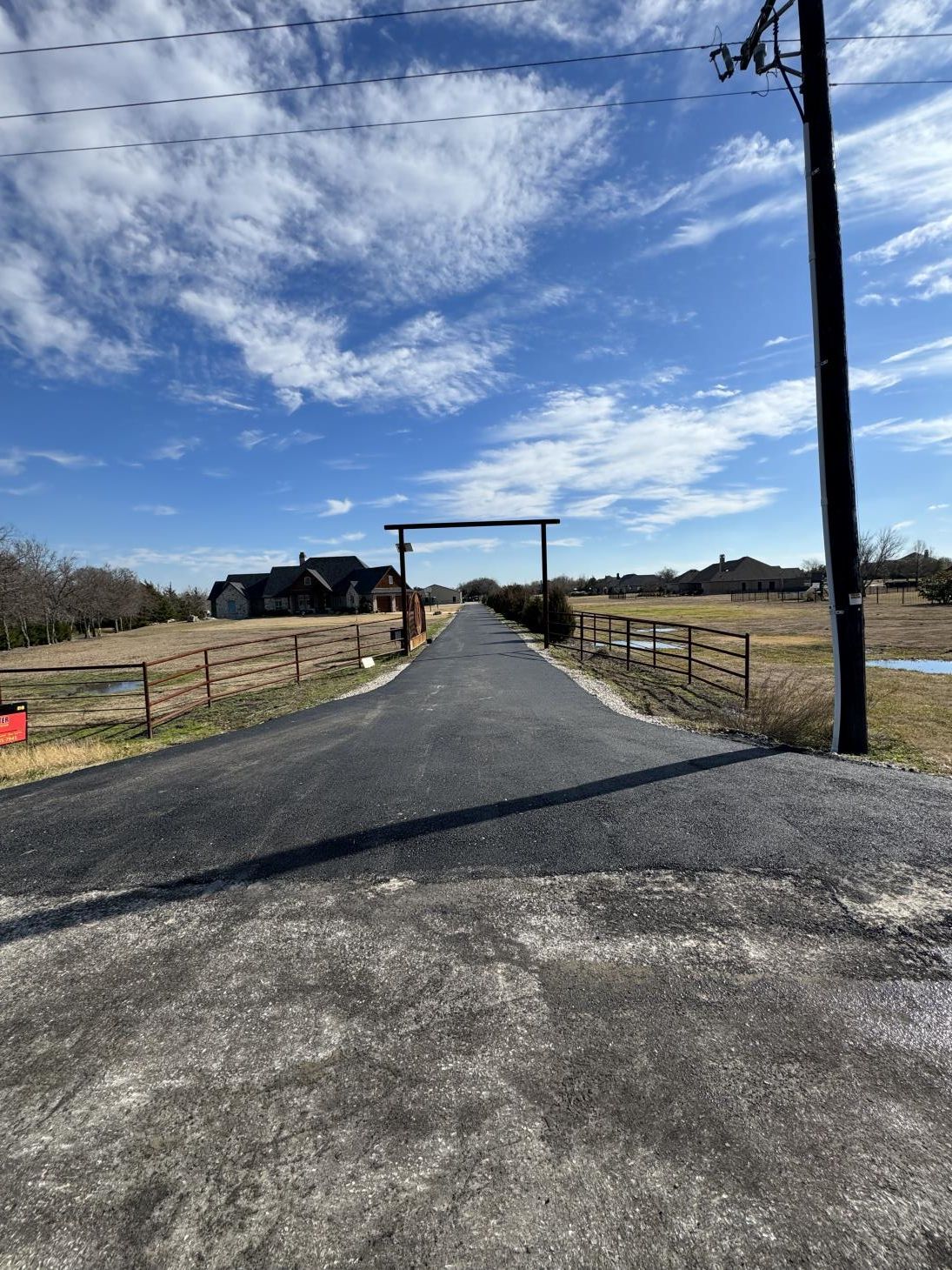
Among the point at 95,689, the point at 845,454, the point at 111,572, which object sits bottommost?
the point at 95,689

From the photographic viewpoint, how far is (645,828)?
4.51 meters

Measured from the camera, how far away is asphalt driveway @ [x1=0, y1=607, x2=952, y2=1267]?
1717mm

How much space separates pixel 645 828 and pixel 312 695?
9734 mm

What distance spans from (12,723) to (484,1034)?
10755mm

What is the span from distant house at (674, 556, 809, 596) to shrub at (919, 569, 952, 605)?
211 ft

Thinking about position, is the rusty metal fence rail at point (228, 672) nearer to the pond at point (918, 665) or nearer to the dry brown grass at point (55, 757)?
the dry brown grass at point (55, 757)

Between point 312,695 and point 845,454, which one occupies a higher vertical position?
point 845,454

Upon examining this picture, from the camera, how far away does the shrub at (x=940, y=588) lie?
42.4 meters

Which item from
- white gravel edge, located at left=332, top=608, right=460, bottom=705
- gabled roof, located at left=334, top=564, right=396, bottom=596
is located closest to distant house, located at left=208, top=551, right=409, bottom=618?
gabled roof, located at left=334, top=564, right=396, bottom=596

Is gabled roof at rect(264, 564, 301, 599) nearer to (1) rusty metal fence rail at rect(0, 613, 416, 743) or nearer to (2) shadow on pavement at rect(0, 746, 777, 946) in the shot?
(1) rusty metal fence rail at rect(0, 613, 416, 743)

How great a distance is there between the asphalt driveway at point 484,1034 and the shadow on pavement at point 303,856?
0.03 metres

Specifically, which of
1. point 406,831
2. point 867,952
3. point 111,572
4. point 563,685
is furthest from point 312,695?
point 111,572

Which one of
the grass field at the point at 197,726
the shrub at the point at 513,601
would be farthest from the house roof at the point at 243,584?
the grass field at the point at 197,726

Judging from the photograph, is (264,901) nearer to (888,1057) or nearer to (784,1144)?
(784,1144)
